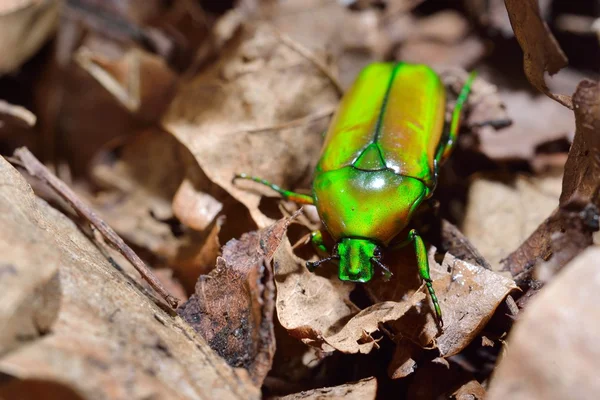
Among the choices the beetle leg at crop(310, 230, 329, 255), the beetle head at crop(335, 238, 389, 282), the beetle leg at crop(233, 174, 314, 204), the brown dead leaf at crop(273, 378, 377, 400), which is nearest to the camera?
the brown dead leaf at crop(273, 378, 377, 400)

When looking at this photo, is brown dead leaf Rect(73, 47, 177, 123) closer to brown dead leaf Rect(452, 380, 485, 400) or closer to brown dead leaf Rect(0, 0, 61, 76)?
brown dead leaf Rect(0, 0, 61, 76)

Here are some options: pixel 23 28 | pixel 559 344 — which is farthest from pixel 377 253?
pixel 23 28

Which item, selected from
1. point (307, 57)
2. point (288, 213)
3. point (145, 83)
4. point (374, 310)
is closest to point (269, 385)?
point (374, 310)

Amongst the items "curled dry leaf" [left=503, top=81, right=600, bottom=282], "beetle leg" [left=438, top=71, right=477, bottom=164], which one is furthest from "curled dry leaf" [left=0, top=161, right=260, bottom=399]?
"beetle leg" [left=438, top=71, right=477, bottom=164]

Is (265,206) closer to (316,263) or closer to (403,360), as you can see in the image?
(316,263)

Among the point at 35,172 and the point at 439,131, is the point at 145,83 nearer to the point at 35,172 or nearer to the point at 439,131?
the point at 35,172

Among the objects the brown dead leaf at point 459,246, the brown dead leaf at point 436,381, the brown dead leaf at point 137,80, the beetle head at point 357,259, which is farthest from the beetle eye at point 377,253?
the brown dead leaf at point 137,80
